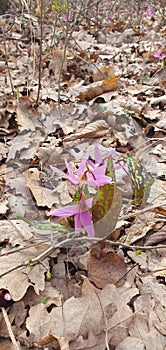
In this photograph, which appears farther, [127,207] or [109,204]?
[127,207]

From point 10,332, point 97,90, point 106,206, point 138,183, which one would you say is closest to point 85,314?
point 10,332

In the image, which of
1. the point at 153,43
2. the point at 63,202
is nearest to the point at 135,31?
the point at 153,43

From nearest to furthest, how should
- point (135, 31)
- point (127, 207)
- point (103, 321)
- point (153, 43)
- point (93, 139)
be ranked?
1. point (103, 321)
2. point (127, 207)
3. point (93, 139)
4. point (153, 43)
5. point (135, 31)

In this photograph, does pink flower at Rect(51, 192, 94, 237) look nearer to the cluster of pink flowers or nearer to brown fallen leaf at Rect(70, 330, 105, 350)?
the cluster of pink flowers

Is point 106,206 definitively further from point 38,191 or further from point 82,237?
point 38,191

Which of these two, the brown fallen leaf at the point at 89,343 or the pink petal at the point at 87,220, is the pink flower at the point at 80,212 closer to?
the pink petal at the point at 87,220

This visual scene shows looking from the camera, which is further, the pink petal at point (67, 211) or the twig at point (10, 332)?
the pink petal at point (67, 211)

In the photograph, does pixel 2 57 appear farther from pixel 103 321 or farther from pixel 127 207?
pixel 103 321

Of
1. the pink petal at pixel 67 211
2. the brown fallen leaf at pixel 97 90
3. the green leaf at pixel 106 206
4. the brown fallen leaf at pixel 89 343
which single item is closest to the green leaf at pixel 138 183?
the green leaf at pixel 106 206
